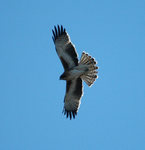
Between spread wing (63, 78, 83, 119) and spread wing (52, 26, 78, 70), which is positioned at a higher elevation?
spread wing (52, 26, 78, 70)

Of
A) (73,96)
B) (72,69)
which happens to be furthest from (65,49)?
(73,96)

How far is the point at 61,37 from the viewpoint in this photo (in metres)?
9.60

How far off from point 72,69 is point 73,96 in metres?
0.99

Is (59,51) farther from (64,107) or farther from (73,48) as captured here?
(64,107)

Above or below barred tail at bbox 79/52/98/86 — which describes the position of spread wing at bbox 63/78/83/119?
below

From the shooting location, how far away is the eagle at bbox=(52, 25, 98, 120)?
9352 millimetres

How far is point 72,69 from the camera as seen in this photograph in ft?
30.7

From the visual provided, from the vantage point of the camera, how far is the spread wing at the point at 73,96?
972 centimetres

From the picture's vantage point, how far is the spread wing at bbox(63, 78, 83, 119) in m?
9.72

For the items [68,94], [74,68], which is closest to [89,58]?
[74,68]

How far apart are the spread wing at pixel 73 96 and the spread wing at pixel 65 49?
58 centimetres

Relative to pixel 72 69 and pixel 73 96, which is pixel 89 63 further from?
pixel 73 96

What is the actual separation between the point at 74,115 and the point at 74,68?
157cm

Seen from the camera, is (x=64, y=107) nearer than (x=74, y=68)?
No
